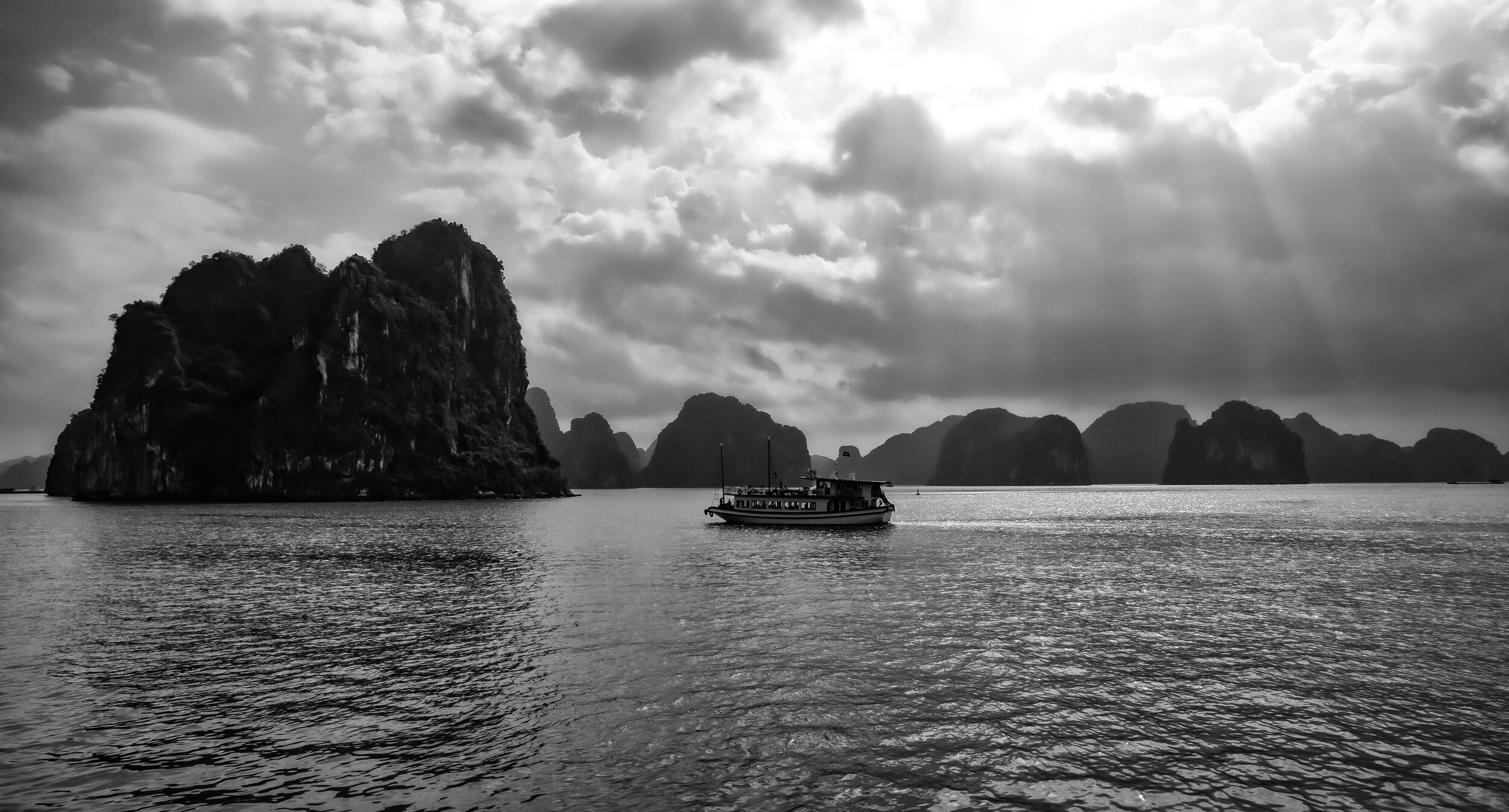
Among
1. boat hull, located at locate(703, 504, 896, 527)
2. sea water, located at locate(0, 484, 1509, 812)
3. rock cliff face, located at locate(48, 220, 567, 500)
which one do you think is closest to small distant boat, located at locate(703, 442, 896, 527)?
boat hull, located at locate(703, 504, 896, 527)

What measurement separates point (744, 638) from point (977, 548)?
44.0 meters

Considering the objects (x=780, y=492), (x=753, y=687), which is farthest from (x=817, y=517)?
(x=753, y=687)

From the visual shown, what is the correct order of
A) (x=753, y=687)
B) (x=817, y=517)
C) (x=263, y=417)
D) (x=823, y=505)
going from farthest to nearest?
(x=263, y=417) < (x=823, y=505) < (x=817, y=517) < (x=753, y=687)

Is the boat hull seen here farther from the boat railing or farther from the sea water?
→ the sea water

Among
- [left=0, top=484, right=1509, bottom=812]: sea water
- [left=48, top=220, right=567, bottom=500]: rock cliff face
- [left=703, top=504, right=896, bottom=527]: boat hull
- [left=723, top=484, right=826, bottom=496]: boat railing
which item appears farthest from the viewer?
[left=48, top=220, right=567, bottom=500]: rock cliff face

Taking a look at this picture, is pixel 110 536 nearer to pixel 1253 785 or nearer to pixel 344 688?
pixel 344 688

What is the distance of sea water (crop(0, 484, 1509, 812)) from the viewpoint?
565 inches

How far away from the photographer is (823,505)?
8825 centimetres

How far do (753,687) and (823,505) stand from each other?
68.0 metres

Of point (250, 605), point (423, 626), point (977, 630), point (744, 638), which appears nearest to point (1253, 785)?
point (977, 630)

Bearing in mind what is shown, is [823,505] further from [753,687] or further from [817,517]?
[753,687]

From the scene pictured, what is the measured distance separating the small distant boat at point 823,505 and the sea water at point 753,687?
38.3m

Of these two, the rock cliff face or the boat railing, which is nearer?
the boat railing

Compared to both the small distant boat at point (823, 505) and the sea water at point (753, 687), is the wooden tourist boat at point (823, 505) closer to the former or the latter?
the small distant boat at point (823, 505)
